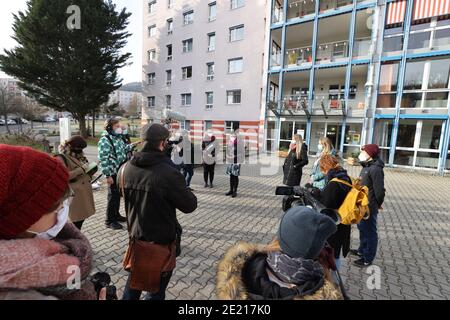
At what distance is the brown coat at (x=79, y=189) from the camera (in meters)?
3.09

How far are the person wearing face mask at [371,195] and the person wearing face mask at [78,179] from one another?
12.7 feet

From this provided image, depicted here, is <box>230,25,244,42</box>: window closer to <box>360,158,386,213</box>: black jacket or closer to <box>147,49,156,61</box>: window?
<box>147,49,156,61</box>: window

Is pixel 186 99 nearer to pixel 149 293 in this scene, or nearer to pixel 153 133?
pixel 153 133

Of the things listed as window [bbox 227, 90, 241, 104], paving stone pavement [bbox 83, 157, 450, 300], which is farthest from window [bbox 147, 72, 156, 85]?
paving stone pavement [bbox 83, 157, 450, 300]

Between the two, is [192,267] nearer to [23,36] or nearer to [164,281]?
[164,281]

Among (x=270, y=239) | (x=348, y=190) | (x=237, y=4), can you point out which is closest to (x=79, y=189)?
(x=270, y=239)

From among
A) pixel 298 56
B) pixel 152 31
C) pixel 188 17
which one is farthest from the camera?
pixel 152 31

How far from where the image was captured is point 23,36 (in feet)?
68.1

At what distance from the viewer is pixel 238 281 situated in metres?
1.35

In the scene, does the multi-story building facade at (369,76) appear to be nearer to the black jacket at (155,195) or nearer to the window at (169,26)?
the window at (169,26)

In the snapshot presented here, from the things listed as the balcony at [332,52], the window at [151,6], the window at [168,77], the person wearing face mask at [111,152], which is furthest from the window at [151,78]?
the person wearing face mask at [111,152]

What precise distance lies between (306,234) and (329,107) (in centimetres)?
1523
